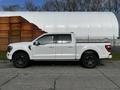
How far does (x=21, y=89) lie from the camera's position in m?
10.7

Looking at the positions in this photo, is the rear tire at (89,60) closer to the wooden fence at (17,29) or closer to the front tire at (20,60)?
the front tire at (20,60)

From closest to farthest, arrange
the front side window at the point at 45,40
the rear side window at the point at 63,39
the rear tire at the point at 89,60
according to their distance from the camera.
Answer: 1. the rear tire at the point at 89,60
2. the front side window at the point at 45,40
3. the rear side window at the point at 63,39

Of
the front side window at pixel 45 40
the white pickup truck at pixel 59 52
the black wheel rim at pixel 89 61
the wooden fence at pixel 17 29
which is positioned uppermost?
the wooden fence at pixel 17 29

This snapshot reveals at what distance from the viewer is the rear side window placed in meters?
18.4

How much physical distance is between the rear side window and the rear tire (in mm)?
1307

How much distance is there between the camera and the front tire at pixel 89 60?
18.0 metres

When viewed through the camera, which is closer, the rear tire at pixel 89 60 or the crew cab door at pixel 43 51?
the rear tire at pixel 89 60

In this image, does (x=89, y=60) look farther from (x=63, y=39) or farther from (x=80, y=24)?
(x=80, y=24)

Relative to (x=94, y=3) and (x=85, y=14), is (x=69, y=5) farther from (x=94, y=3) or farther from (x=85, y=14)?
(x=85, y=14)

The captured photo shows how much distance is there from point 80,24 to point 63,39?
947 centimetres

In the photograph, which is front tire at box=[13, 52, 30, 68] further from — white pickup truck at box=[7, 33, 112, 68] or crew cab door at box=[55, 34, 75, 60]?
crew cab door at box=[55, 34, 75, 60]

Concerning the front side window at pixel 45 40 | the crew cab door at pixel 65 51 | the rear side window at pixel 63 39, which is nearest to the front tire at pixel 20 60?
the front side window at pixel 45 40

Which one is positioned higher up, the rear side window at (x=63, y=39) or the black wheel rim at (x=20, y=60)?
the rear side window at (x=63, y=39)

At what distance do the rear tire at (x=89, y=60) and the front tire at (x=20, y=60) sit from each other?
3.23 m
